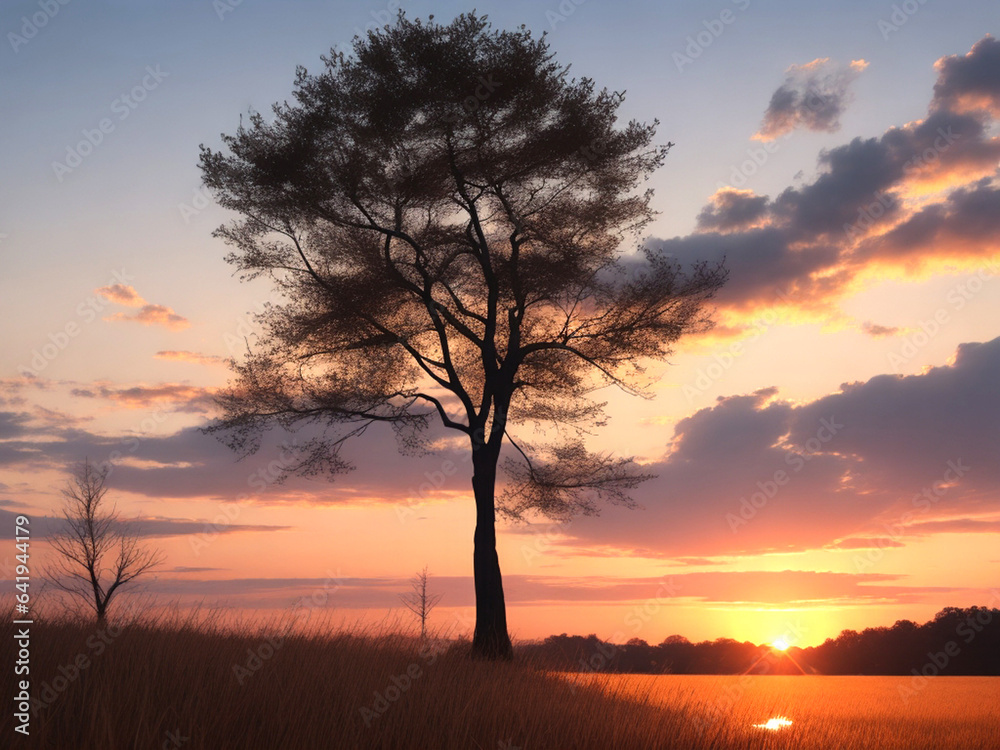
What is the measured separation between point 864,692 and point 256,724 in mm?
12076

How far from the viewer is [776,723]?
32.7 ft

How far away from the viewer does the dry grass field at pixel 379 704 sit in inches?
288

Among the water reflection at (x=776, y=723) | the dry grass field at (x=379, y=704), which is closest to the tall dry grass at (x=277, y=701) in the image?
the dry grass field at (x=379, y=704)

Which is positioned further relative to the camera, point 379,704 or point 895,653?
point 895,653

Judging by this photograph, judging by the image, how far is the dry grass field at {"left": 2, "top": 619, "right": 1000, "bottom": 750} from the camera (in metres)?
7.30

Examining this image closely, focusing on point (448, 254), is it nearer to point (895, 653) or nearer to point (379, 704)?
point (379, 704)

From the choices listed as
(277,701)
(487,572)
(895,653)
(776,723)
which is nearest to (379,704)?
(277,701)

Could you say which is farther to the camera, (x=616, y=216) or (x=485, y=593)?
(x=616, y=216)

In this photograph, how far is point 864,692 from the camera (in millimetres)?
14250

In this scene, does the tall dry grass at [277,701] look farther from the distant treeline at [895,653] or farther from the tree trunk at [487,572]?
the distant treeline at [895,653]

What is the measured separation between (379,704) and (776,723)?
5.51 m

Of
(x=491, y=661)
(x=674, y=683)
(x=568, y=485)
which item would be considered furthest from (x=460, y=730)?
(x=568, y=485)

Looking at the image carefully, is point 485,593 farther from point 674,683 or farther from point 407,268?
point 407,268

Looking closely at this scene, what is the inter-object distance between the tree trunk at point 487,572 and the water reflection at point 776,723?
Result: 18.4 ft
